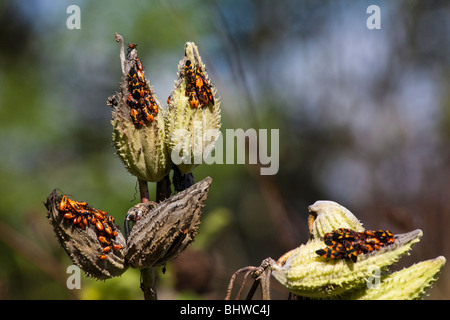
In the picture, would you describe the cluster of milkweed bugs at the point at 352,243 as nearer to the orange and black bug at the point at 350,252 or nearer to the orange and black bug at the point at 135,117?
the orange and black bug at the point at 350,252

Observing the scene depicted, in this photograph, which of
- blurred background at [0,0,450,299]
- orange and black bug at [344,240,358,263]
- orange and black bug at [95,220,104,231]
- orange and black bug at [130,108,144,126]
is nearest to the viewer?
orange and black bug at [344,240,358,263]

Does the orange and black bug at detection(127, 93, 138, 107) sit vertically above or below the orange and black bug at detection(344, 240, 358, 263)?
above

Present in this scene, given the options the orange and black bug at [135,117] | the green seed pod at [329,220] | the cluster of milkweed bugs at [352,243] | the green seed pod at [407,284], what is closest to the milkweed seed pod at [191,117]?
the orange and black bug at [135,117]

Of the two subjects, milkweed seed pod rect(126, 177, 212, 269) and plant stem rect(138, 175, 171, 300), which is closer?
milkweed seed pod rect(126, 177, 212, 269)

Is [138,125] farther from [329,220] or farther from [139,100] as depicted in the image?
[329,220]

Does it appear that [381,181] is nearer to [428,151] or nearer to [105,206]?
[428,151]

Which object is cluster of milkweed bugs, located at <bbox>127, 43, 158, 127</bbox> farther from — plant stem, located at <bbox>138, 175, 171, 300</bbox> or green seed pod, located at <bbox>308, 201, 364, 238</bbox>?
green seed pod, located at <bbox>308, 201, 364, 238</bbox>

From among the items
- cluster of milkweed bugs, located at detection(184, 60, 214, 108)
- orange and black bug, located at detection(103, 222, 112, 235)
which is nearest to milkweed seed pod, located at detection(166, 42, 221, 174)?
cluster of milkweed bugs, located at detection(184, 60, 214, 108)
